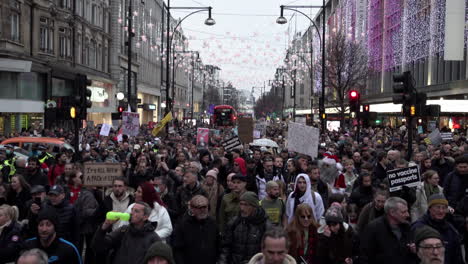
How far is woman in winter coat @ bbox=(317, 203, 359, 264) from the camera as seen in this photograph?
6516 mm

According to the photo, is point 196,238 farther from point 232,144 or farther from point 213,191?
point 232,144

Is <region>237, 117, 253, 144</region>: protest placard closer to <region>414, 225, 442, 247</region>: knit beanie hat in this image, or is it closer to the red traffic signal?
the red traffic signal

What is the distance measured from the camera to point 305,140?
15.1 meters

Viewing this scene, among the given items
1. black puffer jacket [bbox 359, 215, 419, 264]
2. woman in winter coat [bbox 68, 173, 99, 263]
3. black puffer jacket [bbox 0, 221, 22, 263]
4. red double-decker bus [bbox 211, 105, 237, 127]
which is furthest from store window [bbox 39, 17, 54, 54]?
black puffer jacket [bbox 359, 215, 419, 264]

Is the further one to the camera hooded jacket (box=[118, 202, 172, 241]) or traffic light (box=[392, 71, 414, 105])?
traffic light (box=[392, 71, 414, 105])

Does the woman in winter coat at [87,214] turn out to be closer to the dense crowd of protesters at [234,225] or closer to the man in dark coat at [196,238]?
the dense crowd of protesters at [234,225]

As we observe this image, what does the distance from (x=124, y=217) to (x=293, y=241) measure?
201cm

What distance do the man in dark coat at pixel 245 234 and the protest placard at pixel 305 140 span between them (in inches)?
331

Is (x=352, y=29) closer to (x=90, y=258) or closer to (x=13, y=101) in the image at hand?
(x=13, y=101)

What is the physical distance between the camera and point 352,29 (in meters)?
75.8

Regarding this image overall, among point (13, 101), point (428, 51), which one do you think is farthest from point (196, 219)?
point (428, 51)

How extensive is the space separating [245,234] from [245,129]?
15282 mm

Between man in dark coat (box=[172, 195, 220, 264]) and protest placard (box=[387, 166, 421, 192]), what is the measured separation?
3380mm

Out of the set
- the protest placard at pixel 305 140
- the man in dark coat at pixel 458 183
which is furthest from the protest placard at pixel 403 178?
the protest placard at pixel 305 140
